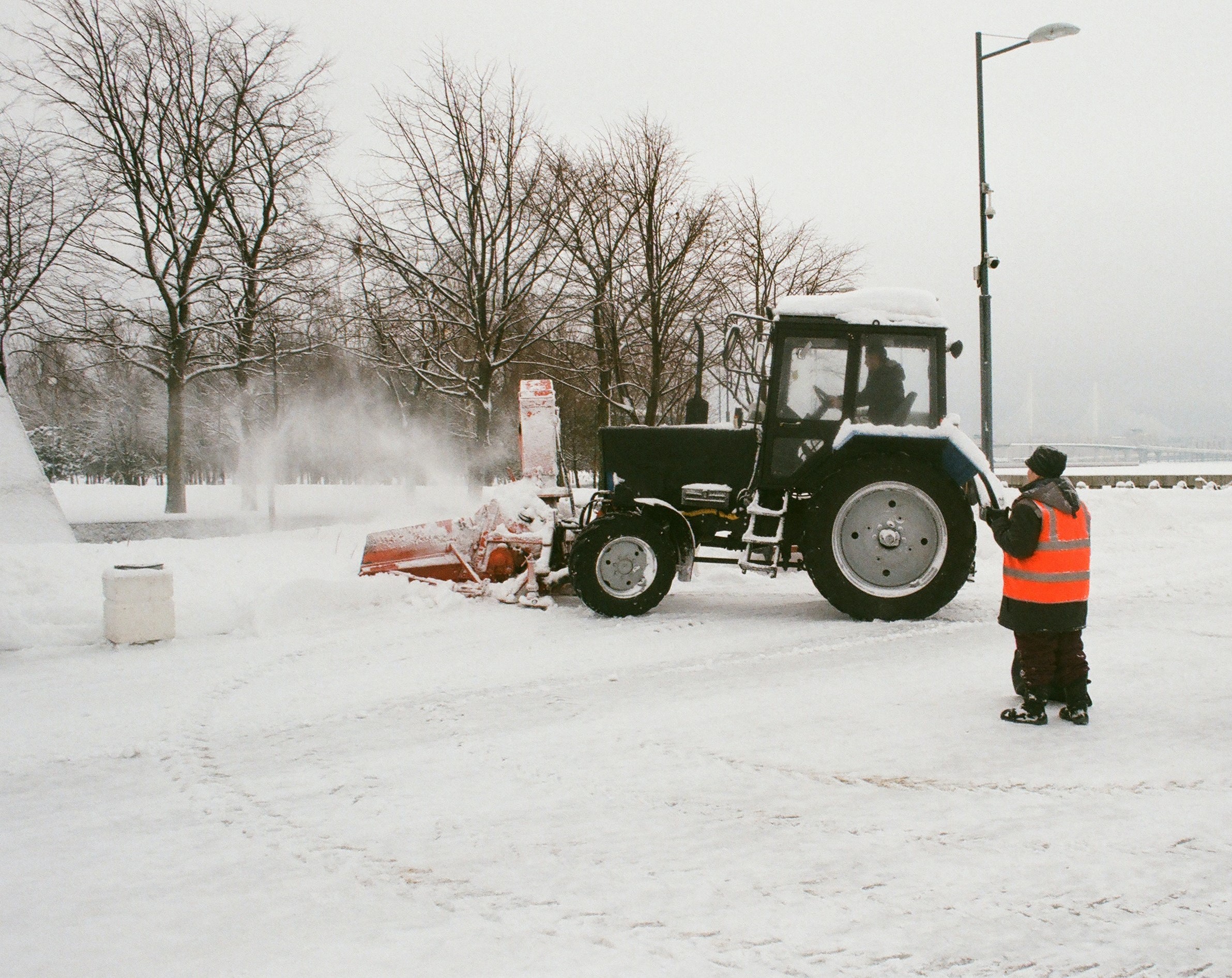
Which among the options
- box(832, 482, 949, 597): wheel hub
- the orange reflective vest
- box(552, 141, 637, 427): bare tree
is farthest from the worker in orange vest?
box(552, 141, 637, 427): bare tree

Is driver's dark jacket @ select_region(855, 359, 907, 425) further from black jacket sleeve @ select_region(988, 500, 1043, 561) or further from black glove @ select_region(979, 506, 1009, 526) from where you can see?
black jacket sleeve @ select_region(988, 500, 1043, 561)

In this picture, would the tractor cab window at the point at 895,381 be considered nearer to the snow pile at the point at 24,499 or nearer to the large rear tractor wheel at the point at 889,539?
the large rear tractor wheel at the point at 889,539

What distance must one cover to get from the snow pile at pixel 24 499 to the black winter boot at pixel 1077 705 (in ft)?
35.5

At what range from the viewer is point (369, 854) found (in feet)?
9.78

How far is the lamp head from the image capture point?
12.6m

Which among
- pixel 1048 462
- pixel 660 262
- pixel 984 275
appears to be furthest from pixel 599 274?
pixel 1048 462

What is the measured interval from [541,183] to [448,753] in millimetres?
14876

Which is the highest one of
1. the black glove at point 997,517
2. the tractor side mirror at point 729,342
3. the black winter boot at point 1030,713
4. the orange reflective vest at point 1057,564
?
the tractor side mirror at point 729,342

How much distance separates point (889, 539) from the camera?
6867mm

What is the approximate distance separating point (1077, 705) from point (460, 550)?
5253 millimetres

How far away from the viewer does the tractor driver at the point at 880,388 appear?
7.05 meters

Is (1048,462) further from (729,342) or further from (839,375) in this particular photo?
(839,375)

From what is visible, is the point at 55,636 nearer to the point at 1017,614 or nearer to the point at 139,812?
the point at 139,812

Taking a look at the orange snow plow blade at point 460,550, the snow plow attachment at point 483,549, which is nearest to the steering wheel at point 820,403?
the snow plow attachment at point 483,549
